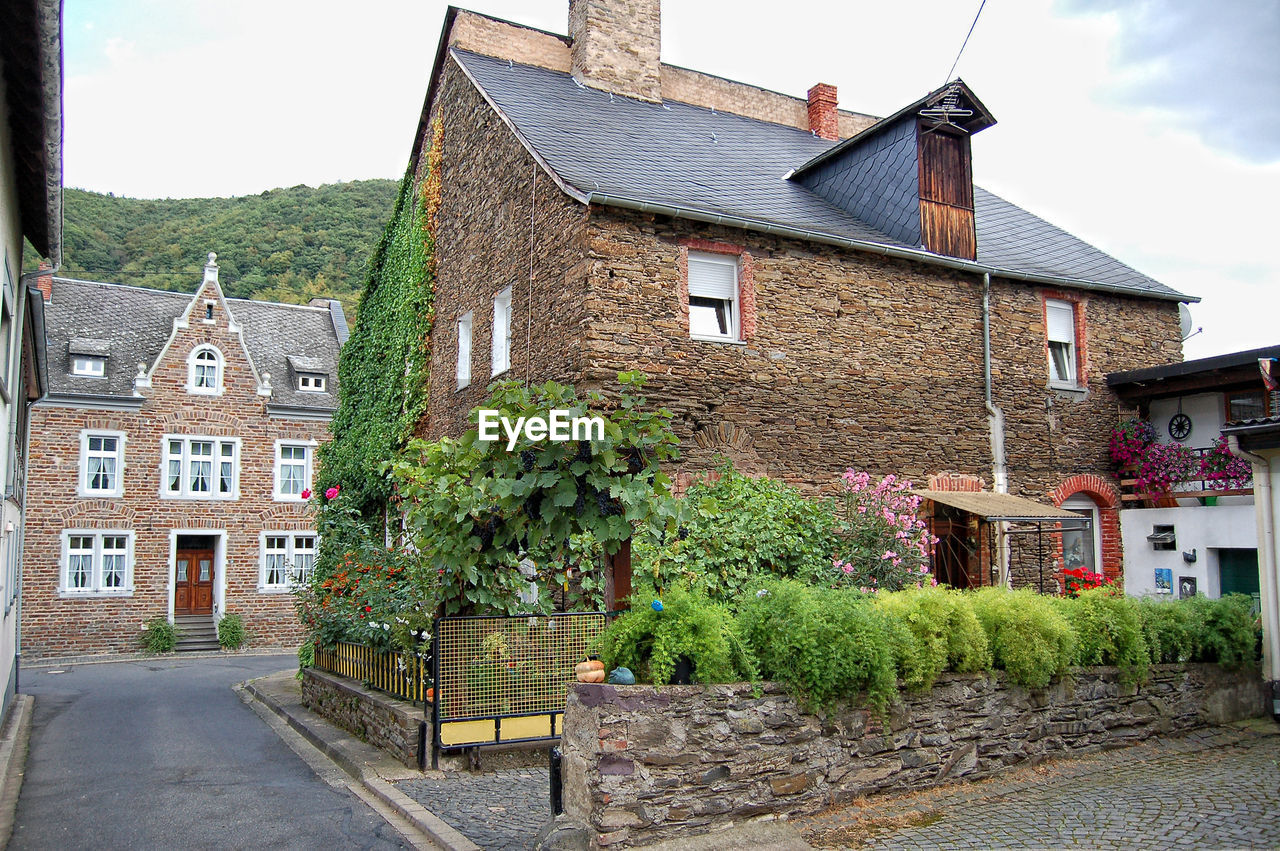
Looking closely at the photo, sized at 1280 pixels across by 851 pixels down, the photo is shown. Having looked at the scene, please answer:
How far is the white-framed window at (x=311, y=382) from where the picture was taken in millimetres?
29547

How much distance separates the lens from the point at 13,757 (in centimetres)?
1035

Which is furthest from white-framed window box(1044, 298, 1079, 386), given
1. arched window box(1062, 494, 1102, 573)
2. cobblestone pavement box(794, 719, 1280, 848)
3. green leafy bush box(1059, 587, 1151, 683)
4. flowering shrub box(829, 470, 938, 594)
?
cobblestone pavement box(794, 719, 1280, 848)

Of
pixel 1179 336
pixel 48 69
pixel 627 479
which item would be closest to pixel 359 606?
pixel 627 479

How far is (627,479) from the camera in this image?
726 cm

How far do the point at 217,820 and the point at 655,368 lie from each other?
626cm

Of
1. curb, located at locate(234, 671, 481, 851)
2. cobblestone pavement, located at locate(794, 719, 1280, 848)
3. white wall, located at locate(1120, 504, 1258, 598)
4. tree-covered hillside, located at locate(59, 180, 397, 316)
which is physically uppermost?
tree-covered hillside, located at locate(59, 180, 397, 316)

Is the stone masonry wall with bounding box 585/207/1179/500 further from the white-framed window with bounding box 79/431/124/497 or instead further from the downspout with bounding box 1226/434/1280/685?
the white-framed window with bounding box 79/431/124/497

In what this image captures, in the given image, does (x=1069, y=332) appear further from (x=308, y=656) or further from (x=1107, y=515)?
(x=308, y=656)

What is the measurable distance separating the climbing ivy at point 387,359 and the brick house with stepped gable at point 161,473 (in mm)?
8756

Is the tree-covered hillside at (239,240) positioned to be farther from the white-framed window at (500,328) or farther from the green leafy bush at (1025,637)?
the green leafy bush at (1025,637)

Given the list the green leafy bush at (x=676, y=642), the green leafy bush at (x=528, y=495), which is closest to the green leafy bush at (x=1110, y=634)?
the green leafy bush at (x=676, y=642)

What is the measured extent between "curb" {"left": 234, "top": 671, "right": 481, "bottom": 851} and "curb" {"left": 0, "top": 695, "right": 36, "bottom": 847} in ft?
8.77

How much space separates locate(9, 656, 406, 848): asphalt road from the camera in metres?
6.99

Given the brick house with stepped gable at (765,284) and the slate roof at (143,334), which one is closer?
the brick house with stepped gable at (765,284)
